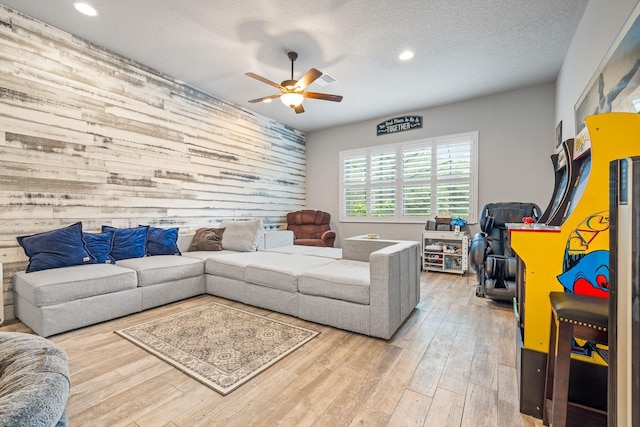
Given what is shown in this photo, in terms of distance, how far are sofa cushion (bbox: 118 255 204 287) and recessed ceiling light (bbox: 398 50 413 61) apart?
11.3 feet

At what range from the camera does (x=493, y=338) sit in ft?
7.27

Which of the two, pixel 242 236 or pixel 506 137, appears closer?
pixel 242 236

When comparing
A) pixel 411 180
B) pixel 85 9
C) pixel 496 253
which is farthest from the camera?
pixel 411 180

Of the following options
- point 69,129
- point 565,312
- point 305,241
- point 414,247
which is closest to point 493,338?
point 414,247

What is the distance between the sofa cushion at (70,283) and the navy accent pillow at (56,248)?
83mm

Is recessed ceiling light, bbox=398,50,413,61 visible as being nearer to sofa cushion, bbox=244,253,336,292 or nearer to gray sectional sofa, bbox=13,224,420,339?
gray sectional sofa, bbox=13,224,420,339

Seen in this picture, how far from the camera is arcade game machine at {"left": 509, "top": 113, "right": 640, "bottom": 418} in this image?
118cm

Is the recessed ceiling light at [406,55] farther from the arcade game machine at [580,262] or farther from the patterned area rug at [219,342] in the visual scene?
the patterned area rug at [219,342]

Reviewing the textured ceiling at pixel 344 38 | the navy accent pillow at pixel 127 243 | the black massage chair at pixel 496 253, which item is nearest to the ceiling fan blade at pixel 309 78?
the textured ceiling at pixel 344 38

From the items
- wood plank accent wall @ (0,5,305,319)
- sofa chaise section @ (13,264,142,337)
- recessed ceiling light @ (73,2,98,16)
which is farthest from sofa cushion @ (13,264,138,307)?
recessed ceiling light @ (73,2,98,16)

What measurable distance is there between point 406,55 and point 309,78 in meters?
1.30

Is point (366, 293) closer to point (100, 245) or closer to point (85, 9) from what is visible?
point (100, 245)

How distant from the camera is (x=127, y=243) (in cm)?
323

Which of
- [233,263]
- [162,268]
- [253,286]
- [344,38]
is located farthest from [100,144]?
[344,38]
